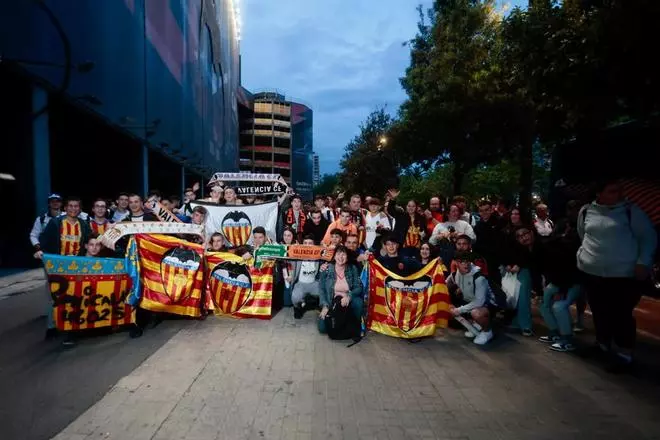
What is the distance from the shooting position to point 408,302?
5676 mm

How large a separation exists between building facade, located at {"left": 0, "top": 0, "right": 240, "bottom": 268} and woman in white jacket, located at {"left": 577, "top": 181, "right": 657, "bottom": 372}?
36.4 ft

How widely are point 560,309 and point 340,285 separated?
9.31ft

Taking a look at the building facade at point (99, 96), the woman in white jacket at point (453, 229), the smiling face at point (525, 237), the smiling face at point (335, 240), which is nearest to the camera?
the smiling face at point (525, 237)

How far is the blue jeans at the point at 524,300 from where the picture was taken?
5828 millimetres

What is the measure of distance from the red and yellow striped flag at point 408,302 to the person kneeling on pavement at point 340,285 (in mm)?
247

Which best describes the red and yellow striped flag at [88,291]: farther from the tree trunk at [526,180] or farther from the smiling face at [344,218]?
the tree trunk at [526,180]

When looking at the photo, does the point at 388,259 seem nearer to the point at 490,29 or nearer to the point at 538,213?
the point at 538,213

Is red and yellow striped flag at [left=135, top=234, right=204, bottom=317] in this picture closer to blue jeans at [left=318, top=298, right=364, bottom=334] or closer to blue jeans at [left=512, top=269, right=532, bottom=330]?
blue jeans at [left=318, top=298, right=364, bottom=334]

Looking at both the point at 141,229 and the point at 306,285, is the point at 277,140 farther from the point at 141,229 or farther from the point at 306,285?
the point at 141,229

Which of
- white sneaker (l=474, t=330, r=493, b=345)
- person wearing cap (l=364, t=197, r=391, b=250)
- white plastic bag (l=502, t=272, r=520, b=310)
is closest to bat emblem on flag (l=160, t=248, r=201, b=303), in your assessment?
person wearing cap (l=364, t=197, r=391, b=250)

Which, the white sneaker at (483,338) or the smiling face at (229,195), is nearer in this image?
the white sneaker at (483,338)

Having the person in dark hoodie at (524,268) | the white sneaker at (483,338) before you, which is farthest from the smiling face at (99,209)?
the person in dark hoodie at (524,268)

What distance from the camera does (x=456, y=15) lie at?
1762 centimetres

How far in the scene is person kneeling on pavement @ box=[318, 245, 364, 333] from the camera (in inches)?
225
